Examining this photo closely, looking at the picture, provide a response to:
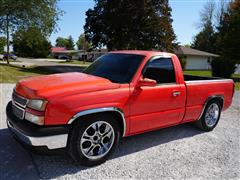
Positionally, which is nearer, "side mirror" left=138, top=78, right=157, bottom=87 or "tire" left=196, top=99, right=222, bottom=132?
"side mirror" left=138, top=78, right=157, bottom=87

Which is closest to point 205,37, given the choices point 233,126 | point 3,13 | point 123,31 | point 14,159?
point 123,31

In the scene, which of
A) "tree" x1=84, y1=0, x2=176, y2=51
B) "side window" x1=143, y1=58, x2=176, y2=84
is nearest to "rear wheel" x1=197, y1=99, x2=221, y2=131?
"side window" x1=143, y1=58, x2=176, y2=84

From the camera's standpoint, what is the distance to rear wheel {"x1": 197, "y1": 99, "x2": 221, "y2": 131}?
589 cm

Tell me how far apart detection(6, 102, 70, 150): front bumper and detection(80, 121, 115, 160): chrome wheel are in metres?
0.36

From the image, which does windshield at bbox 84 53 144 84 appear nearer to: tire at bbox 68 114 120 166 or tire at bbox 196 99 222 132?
tire at bbox 68 114 120 166

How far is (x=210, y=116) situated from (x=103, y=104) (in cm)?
329

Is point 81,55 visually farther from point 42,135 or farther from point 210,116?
point 42,135

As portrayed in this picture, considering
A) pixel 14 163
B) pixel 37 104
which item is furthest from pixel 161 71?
pixel 14 163

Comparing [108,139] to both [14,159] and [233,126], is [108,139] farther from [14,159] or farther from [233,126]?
[233,126]

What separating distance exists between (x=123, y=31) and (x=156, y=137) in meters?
23.9

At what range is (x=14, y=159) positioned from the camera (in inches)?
158

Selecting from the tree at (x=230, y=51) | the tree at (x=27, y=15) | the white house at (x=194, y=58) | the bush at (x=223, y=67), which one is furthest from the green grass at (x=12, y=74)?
the white house at (x=194, y=58)

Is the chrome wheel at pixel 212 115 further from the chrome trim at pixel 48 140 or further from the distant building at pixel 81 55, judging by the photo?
the distant building at pixel 81 55

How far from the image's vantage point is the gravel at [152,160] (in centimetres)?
375
